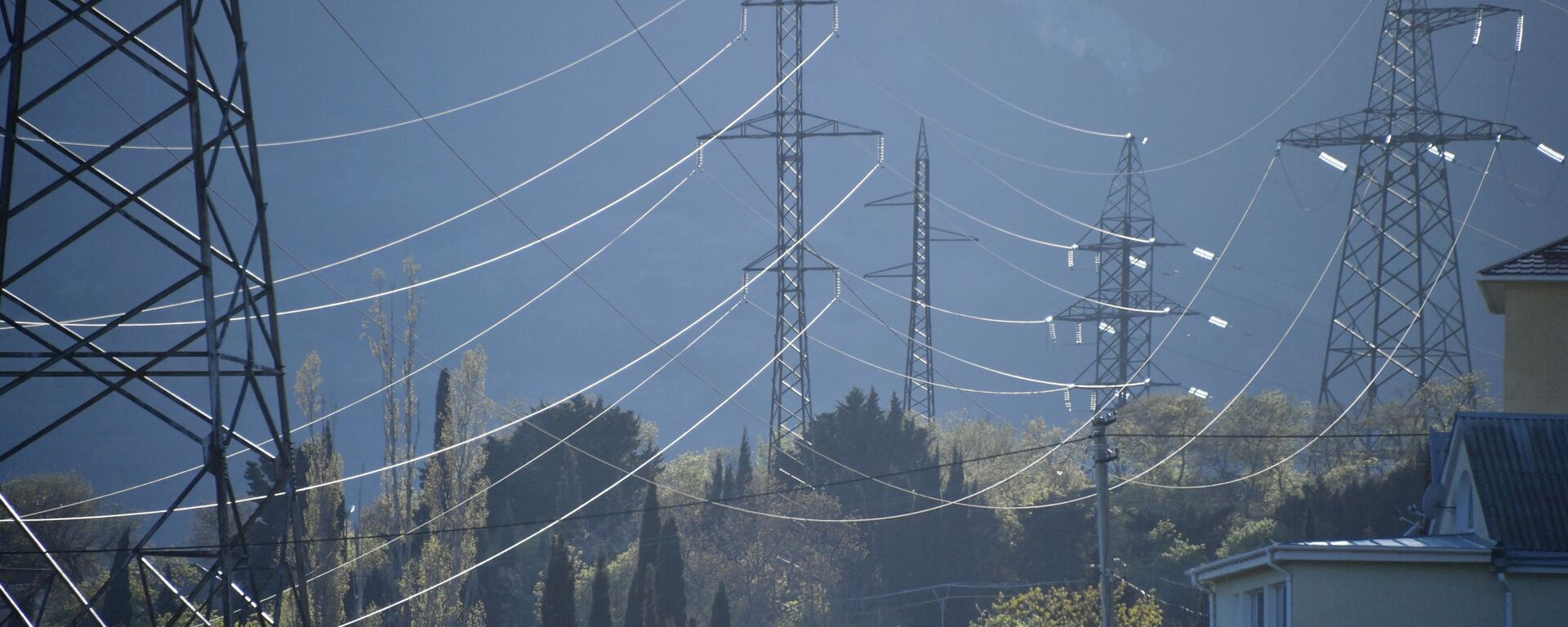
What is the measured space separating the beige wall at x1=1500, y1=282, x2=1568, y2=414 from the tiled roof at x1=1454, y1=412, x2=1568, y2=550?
15.4 ft

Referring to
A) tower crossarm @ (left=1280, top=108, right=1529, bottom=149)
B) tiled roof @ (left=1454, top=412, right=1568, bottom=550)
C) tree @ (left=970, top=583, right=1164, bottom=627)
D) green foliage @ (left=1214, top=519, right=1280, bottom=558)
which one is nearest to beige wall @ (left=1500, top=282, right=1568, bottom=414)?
tiled roof @ (left=1454, top=412, right=1568, bottom=550)

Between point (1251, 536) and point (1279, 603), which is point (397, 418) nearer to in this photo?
point (1251, 536)

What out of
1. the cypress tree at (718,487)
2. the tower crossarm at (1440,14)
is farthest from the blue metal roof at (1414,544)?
the cypress tree at (718,487)

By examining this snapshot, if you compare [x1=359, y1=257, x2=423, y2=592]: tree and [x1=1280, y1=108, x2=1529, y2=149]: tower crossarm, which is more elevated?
[x1=1280, y1=108, x2=1529, y2=149]: tower crossarm

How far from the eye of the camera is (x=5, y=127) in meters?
13.9

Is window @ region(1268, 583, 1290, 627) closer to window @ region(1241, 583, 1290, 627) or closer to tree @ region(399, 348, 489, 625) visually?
window @ region(1241, 583, 1290, 627)

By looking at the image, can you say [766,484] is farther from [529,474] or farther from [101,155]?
[101,155]

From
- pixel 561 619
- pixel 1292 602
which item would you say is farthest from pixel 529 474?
pixel 1292 602

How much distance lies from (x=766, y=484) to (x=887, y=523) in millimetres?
7092

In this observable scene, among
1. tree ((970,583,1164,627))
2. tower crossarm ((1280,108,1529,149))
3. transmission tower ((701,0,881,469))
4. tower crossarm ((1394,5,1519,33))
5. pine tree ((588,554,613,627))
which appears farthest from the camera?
tower crossarm ((1280,108,1529,149))

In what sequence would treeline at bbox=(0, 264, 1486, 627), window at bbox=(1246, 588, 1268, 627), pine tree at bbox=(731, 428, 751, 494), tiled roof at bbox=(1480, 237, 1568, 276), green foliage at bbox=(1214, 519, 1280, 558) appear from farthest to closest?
pine tree at bbox=(731, 428, 751, 494) → green foliage at bbox=(1214, 519, 1280, 558) → treeline at bbox=(0, 264, 1486, 627) → tiled roof at bbox=(1480, 237, 1568, 276) → window at bbox=(1246, 588, 1268, 627)

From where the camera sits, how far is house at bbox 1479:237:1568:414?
2384 cm

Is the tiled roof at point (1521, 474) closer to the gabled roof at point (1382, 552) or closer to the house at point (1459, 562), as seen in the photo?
the house at point (1459, 562)

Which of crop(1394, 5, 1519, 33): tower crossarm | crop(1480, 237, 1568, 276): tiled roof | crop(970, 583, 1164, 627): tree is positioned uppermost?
crop(1394, 5, 1519, 33): tower crossarm
